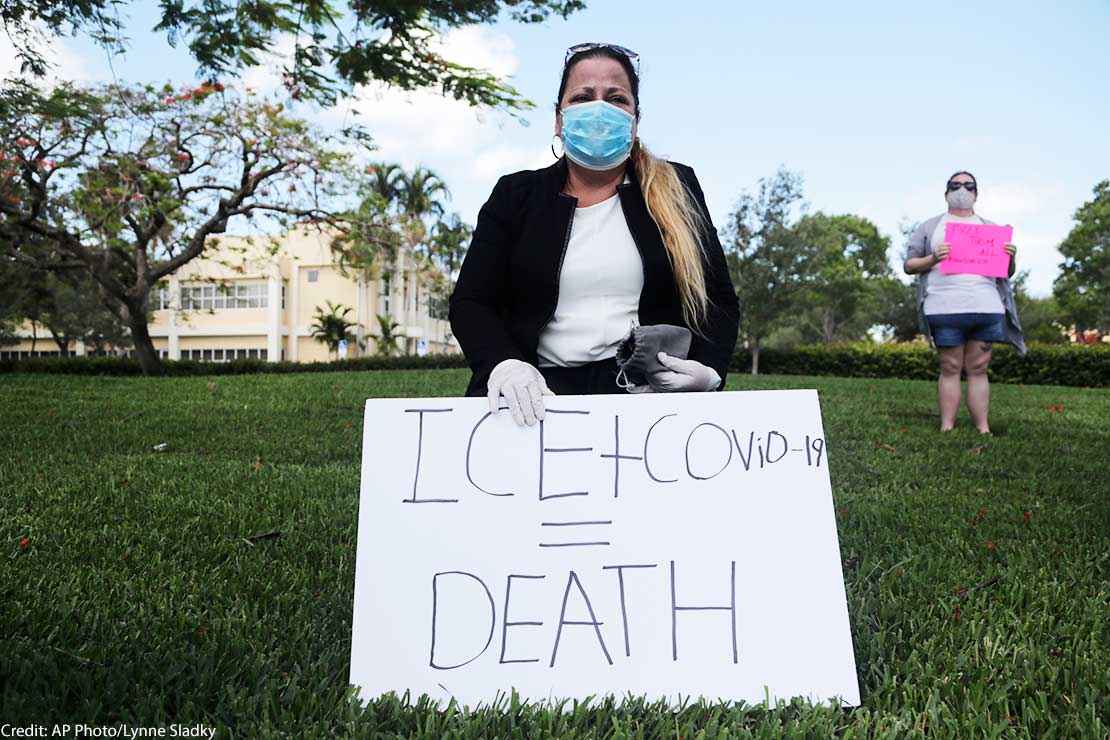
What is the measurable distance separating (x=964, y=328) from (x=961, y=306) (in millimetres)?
202

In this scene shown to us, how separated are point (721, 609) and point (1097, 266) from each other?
3910 centimetres

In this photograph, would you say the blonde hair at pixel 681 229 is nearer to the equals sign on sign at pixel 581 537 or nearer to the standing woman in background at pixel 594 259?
the standing woman in background at pixel 594 259

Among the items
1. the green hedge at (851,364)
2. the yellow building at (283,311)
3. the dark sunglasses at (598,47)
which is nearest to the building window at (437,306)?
the yellow building at (283,311)

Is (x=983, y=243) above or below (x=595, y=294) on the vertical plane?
above

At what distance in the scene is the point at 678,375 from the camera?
2.37 metres

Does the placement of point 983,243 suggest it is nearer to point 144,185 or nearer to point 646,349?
point 646,349

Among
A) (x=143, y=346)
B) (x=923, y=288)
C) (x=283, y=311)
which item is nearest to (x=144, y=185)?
(x=143, y=346)

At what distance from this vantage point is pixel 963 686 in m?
1.93

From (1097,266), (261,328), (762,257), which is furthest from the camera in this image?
(261,328)

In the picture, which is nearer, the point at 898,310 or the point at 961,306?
the point at 961,306

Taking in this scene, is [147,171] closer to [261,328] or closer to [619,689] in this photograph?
[619,689]

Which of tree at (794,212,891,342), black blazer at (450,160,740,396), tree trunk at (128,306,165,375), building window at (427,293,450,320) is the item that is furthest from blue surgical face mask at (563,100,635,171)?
building window at (427,293,450,320)

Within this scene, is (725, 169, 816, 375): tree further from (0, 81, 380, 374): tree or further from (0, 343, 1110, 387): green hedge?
(0, 81, 380, 374): tree

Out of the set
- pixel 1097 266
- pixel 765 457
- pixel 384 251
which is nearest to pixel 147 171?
pixel 384 251
